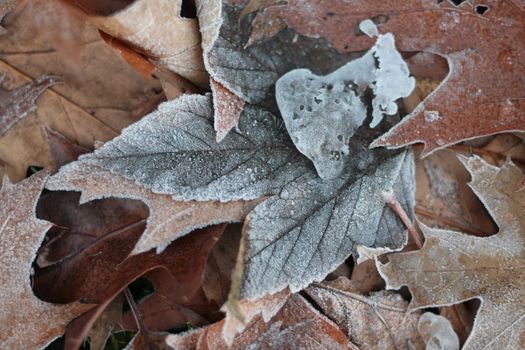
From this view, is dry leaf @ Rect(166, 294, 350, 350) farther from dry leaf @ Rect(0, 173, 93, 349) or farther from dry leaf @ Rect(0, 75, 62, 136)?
dry leaf @ Rect(0, 75, 62, 136)

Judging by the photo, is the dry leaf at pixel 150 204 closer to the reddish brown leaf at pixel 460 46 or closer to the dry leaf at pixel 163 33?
the dry leaf at pixel 163 33

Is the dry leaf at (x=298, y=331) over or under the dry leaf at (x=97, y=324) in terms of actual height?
under

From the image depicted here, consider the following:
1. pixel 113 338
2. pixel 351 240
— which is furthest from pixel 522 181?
pixel 113 338

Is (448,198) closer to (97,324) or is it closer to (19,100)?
(97,324)

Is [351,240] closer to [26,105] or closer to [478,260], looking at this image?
[478,260]

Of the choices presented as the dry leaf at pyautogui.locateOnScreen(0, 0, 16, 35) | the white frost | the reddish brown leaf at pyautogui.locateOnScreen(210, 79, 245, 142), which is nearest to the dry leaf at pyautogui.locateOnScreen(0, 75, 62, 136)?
the dry leaf at pyautogui.locateOnScreen(0, 0, 16, 35)

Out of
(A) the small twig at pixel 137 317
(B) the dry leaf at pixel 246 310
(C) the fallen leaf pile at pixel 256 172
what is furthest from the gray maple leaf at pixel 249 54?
(A) the small twig at pixel 137 317

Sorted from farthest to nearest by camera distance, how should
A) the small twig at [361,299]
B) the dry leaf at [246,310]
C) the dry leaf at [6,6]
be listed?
1. the small twig at [361,299]
2. the dry leaf at [6,6]
3. the dry leaf at [246,310]

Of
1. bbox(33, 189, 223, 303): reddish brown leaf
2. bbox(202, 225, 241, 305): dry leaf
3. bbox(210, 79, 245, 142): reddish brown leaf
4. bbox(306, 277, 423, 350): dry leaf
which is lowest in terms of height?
bbox(306, 277, 423, 350): dry leaf
